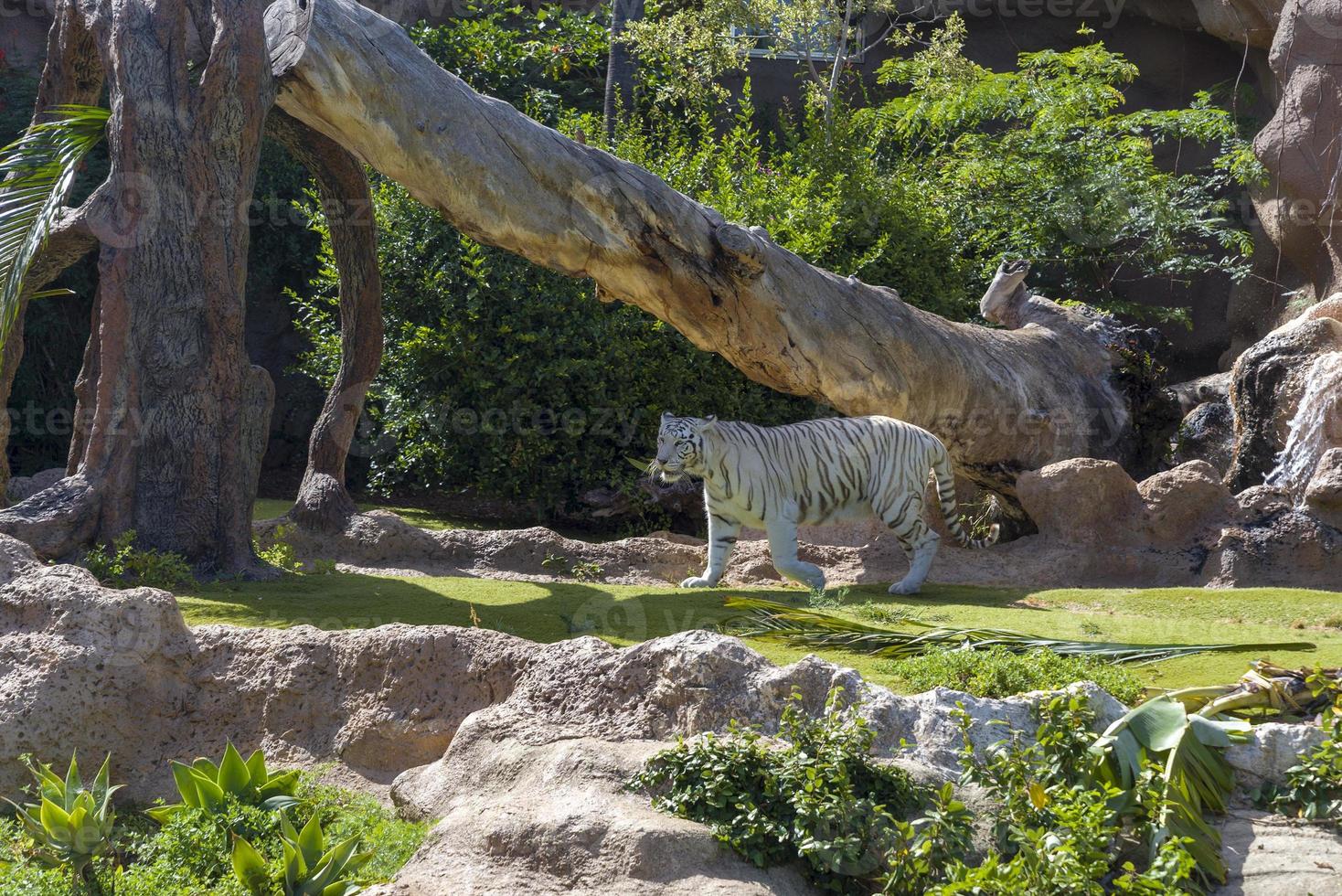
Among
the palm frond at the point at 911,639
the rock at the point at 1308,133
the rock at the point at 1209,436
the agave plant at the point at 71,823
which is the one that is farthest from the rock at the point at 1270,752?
the rock at the point at 1308,133

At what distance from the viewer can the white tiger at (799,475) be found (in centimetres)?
795

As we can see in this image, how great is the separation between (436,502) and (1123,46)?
35.3 ft

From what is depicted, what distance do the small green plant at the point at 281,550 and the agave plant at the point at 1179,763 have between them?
188 inches

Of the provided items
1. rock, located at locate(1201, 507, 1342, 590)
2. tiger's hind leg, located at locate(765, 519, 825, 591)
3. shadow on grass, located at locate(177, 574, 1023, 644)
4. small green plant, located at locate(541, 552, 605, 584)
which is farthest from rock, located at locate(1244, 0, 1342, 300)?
small green plant, located at locate(541, 552, 605, 584)

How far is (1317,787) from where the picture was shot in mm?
3998

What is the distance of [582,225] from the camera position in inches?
315

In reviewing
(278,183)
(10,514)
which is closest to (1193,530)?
(10,514)

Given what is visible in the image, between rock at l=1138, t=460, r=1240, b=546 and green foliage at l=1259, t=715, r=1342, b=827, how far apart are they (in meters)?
4.85

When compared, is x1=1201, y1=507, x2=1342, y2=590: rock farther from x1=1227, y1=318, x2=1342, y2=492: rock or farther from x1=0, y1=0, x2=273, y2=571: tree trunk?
x1=0, y1=0, x2=273, y2=571: tree trunk

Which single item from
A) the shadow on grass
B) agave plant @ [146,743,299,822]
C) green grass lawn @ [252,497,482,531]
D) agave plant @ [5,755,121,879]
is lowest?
agave plant @ [5,755,121,879]

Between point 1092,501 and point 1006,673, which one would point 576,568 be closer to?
point 1092,501

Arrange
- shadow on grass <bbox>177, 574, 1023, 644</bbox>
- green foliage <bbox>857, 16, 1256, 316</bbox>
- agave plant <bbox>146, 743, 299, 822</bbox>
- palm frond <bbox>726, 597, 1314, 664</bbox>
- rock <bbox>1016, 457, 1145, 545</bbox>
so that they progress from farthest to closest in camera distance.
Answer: green foliage <bbox>857, 16, 1256, 316</bbox>
rock <bbox>1016, 457, 1145, 545</bbox>
shadow on grass <bbox>177, 574, 1023, 644</bbox>
palm frond <bbox>726, 597, 1314, 664</bbox>
agave plant <bbox>146, 743, 299, 822</bbox>

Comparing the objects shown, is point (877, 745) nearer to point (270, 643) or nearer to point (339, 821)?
point (339, 821)

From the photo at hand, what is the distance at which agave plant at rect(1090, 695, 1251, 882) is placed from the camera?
12.4ft
